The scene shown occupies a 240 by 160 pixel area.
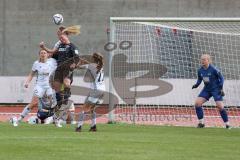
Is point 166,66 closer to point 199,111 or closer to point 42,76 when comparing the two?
point 199,111

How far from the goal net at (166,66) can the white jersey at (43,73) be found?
8.44 feet

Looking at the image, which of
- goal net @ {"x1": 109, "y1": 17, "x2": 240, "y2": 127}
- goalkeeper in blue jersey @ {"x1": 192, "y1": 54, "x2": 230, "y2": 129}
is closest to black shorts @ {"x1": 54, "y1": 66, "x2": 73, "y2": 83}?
goal net @ {"x1": 109, "y1": 17, "x2": 240, "y2": 127}

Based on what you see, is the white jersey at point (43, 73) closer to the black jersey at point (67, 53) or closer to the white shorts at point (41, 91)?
the white shorts at point (41, 91)

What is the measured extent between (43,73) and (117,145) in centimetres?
716

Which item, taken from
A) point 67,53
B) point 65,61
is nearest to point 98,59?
point 67,53

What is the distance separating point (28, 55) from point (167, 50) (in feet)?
38.4

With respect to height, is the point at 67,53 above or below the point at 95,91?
above

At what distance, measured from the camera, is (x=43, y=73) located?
63.1 feet

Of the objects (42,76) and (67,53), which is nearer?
(67,53)

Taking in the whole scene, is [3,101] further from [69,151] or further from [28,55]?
[69,151]

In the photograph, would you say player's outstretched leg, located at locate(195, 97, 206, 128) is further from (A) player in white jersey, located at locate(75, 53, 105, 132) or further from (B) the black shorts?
(A) player in white jersey, located at locate(75, 53, 105, 132)

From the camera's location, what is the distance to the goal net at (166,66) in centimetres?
2200

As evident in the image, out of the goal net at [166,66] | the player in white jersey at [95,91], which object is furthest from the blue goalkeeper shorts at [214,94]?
the player in white jersey at [95,91]

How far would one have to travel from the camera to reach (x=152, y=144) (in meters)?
12.8
